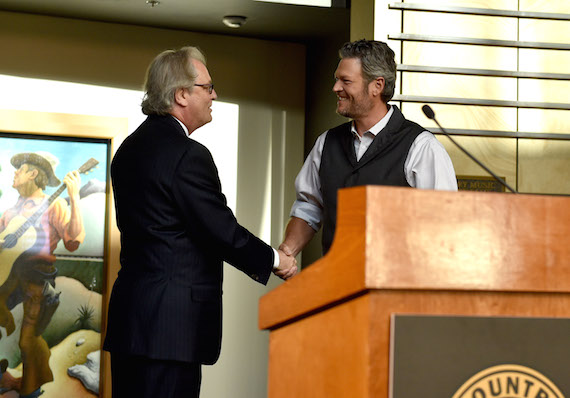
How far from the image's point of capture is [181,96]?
2514 millimetres

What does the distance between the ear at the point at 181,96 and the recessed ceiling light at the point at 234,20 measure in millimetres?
2128

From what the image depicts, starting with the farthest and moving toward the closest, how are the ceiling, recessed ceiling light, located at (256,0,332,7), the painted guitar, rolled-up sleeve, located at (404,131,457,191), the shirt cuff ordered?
the painted guitar, the ceiling, recessed ceiling light, located at (256,0,332,7), rolled-up sleeve, located at (404,131,457,191), the shirt cuff

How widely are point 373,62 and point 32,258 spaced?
262 centimetres

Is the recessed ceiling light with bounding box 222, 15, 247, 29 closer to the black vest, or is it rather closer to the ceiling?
the ceiling

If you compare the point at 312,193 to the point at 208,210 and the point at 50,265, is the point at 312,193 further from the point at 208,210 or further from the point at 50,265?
the point at 50,265

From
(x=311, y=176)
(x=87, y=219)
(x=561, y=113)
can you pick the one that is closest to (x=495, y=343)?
(x=311, y=176)

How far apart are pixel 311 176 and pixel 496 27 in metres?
1.40

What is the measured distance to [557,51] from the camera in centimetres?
371

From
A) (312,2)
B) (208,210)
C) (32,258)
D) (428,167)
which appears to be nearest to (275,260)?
(208,210)

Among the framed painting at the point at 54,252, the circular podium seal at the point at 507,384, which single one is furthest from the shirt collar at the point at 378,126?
the framed painting at the point at 54,252

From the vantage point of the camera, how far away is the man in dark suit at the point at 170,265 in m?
2.26

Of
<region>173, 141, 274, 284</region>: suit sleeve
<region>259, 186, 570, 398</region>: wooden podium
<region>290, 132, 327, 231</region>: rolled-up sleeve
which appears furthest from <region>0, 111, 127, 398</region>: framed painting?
<region>259, 186, 570, 398</region>: wooden podium

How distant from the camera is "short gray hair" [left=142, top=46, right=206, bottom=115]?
8.15 feet

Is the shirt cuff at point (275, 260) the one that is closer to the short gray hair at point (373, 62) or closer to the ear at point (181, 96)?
the ear at point (181, 96)
